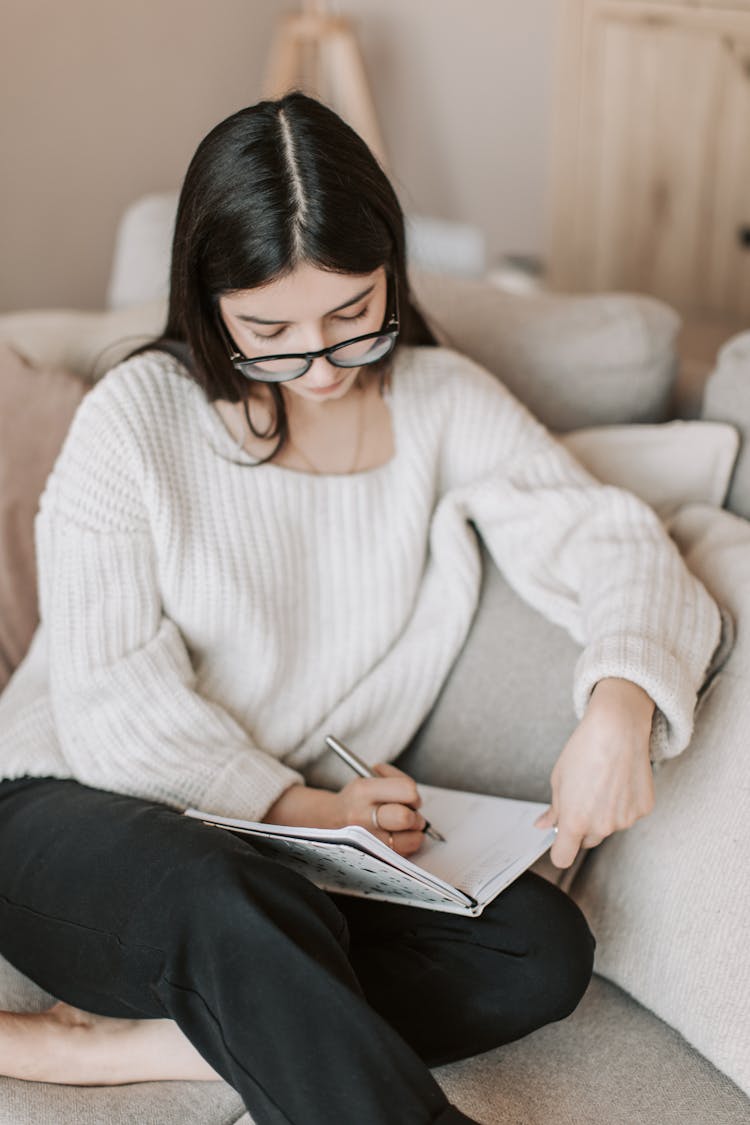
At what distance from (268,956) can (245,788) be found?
0.26 m

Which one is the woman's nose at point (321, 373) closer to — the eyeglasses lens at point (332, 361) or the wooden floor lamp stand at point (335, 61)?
the eyeglasses lens at point (332, 361)

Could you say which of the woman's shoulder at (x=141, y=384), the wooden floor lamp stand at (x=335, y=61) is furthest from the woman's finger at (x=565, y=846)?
the wooden floor lamp stand at (x=335, y=61)

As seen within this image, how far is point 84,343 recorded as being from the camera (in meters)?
1.63

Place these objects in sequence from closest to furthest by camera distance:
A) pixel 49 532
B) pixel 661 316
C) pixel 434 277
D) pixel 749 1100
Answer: pixel 749 1100
pixel 49 532
pixel 661 316
pixel 434 277

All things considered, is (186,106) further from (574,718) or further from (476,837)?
(476,837)

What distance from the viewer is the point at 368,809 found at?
43.8 inches

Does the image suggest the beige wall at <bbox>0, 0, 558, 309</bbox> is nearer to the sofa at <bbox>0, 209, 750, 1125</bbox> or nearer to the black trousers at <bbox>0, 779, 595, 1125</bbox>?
the sofa at <bbox>0, 209, 750, 1125</bbox>

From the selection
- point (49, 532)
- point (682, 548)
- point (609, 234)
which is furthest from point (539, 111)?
point (49, 532)

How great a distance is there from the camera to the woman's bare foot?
41.6 inches

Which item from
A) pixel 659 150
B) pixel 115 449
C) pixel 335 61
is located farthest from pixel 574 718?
pixel 335 61

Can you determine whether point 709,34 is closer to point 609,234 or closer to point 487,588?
point 609,234

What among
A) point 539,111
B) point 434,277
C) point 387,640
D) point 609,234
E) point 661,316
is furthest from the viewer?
point 539,111

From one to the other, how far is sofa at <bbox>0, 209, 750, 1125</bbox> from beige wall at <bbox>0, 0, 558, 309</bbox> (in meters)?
0.99

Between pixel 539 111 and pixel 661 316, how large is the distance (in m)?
1.71
